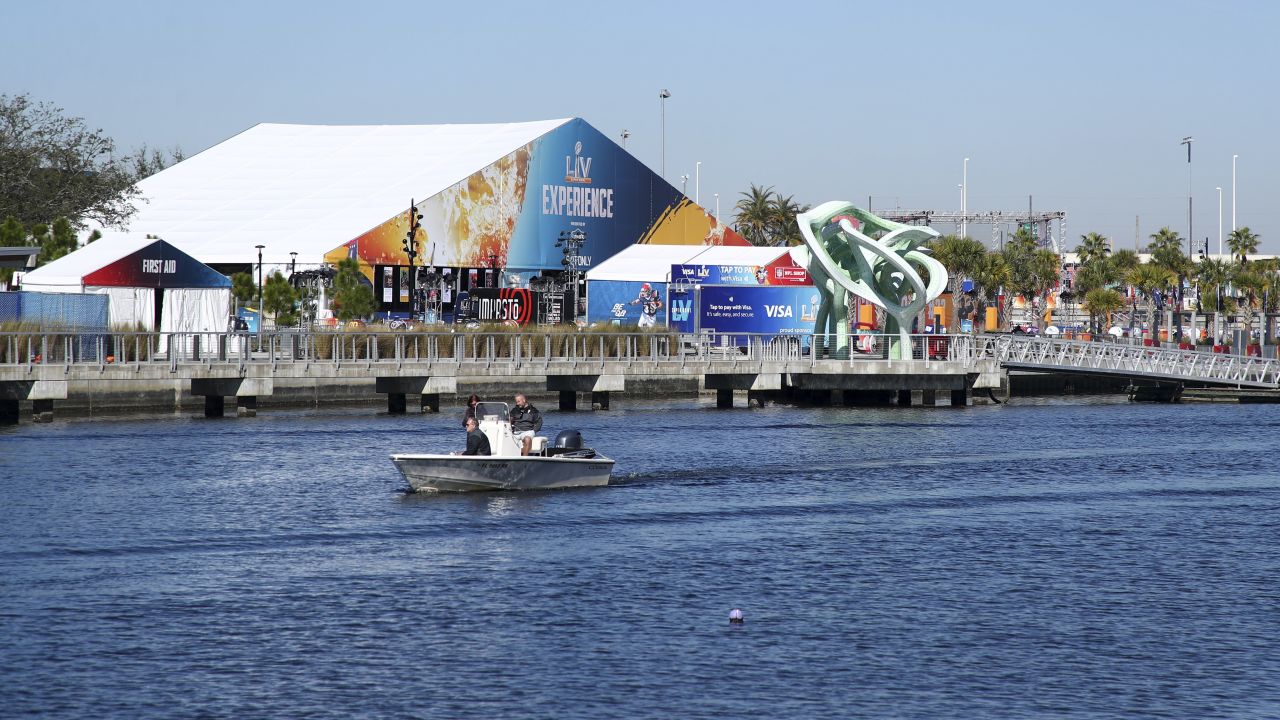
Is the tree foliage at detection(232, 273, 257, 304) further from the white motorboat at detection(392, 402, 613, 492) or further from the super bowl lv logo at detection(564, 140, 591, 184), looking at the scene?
the white motorboat at detection(392, 402, 613, 492)

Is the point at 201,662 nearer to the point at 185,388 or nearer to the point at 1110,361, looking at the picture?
the point at 185,388

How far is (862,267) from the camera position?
73375 mm

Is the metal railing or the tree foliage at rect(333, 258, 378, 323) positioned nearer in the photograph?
the metal railing

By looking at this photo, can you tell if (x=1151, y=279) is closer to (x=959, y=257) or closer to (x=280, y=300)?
(x=959, y=257)

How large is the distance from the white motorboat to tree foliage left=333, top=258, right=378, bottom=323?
1746 inches

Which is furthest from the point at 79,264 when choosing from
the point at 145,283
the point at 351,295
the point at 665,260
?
the point at 665,260

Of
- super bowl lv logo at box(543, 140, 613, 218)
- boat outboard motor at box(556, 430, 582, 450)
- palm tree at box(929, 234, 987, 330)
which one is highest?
super bowl lv logo at box(543, 140, 613, 218)

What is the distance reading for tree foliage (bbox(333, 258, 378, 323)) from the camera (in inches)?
3344

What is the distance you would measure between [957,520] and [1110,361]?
41900 mm

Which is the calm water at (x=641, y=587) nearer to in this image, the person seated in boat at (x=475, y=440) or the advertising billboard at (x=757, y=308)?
the person seated in boat at (x=475, y=440)

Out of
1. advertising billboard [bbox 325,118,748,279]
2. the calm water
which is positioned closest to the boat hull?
the calm water

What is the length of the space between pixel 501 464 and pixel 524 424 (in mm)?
1645

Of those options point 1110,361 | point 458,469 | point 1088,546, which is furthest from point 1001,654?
point 1110,361

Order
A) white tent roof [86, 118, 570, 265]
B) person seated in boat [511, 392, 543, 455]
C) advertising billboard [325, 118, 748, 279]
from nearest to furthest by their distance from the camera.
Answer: person seated in boat [511, 392, 543, 455] < white tent roof [86, 118, 570, 265] < advertising billboard [325, 118, 748, 279]
